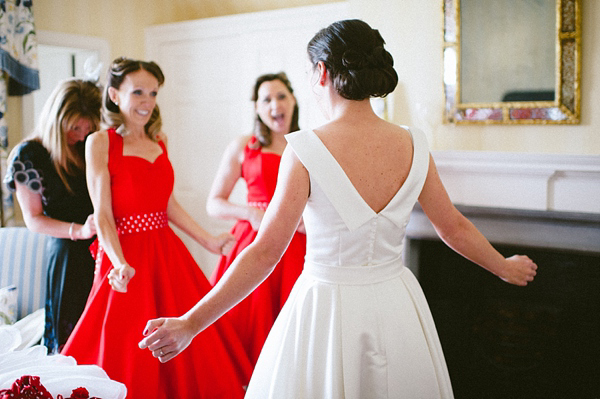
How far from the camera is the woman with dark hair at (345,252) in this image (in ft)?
4.11

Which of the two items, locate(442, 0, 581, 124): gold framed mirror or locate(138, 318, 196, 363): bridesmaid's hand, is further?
locate(442, 0, 581, 124): gold framed mirror

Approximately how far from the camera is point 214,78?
4207 millimetres

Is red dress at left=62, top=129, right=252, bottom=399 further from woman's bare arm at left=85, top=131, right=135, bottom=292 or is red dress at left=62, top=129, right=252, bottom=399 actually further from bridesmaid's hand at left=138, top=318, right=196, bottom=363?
bridesmaid's hand at left=138, top=318, right=196, bottom=363

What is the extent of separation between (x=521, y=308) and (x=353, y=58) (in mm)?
2260

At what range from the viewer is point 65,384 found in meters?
1.50

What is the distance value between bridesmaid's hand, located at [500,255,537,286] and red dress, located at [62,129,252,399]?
1.10 metres

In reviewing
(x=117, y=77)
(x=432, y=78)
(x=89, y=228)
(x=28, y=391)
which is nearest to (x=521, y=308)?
(x=432, y=78)

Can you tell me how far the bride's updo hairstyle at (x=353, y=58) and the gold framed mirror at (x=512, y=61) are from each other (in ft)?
5.34

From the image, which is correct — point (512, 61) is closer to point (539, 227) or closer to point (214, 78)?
point (539, 227)

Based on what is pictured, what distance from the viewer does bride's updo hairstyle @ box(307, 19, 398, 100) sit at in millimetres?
1251

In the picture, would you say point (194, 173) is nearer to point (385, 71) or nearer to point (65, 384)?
point (65, 384)

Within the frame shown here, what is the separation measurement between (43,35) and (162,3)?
1.17m

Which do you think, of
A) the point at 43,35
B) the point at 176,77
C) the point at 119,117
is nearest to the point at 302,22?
the point at 176,77

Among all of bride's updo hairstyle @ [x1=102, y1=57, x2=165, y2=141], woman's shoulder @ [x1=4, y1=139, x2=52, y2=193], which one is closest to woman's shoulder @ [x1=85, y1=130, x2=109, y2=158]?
bride's updo hairstyle @ [x1=102, y1=57, x2=165, y2=141]
